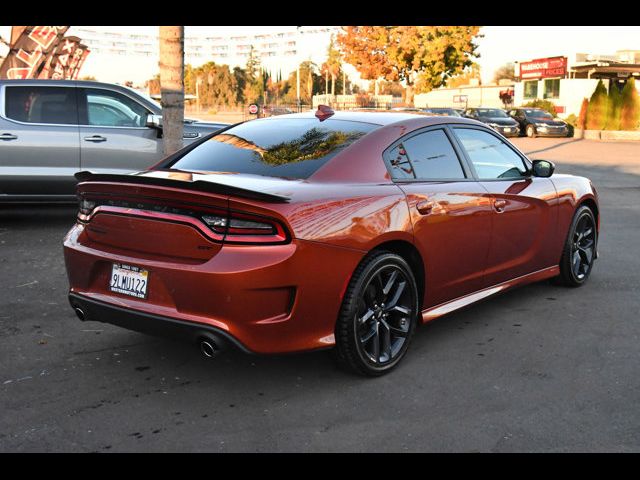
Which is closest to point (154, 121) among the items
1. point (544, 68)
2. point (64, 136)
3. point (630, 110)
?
point (64, 136)

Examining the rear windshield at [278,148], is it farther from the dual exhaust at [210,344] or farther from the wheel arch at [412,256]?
the dual exhaust at [210,344]

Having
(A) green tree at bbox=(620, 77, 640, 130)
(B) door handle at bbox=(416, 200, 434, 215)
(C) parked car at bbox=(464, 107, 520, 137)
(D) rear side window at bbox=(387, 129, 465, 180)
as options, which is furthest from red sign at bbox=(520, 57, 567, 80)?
(B) door handle at bbox=(416, 200, 434, 215)

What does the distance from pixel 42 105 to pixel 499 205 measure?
6360mm

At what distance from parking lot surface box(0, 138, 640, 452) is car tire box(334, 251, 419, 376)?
0.13 m

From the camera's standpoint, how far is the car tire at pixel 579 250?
20.5ft

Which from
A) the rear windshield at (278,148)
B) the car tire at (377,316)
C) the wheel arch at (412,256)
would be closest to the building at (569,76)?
the rear windshield at (278,148)

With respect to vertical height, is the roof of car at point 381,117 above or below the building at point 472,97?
below

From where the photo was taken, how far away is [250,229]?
3.69 m

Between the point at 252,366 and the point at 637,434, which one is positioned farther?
the point at 252,366

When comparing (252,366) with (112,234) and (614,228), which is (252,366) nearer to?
(112,234)

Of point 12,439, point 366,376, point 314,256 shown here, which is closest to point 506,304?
point 366,376

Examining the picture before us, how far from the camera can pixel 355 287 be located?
4.03 meters

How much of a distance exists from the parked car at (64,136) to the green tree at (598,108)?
29.4m
